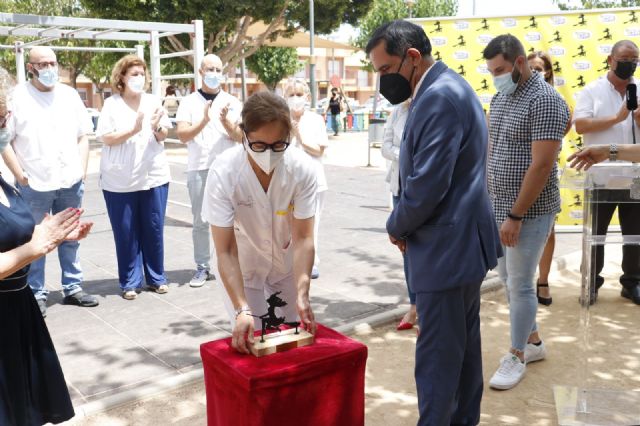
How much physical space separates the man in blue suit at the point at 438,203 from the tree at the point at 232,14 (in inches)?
703

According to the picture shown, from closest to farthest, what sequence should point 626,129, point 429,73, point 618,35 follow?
1. point 429,73
2. point 626,129
3. point 618,35

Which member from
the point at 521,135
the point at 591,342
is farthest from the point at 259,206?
the point at 591,342

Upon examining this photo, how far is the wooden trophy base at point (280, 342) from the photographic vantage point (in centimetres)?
258

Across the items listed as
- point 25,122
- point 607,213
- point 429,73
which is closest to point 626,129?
point 607,213

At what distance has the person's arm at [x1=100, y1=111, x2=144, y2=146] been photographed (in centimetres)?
537

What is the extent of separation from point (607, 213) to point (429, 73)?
1741 millimetres

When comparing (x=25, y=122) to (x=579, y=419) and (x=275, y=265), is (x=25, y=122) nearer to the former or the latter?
(x=275, y=265)

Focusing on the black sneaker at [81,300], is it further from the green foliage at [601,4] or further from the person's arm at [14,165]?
the green foliage at [601,4]

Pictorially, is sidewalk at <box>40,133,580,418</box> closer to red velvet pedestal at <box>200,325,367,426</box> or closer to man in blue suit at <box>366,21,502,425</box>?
red velvet pedestal at <box>200,325,367,426</box>

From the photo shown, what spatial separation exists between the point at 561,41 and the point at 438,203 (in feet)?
17.8

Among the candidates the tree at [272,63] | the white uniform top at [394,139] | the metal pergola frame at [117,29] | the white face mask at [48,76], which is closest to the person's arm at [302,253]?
the white uniform top at [394,139]

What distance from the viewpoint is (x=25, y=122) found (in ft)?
16.2

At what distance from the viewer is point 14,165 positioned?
484 cm

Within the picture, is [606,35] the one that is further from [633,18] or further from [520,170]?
[520,170]
